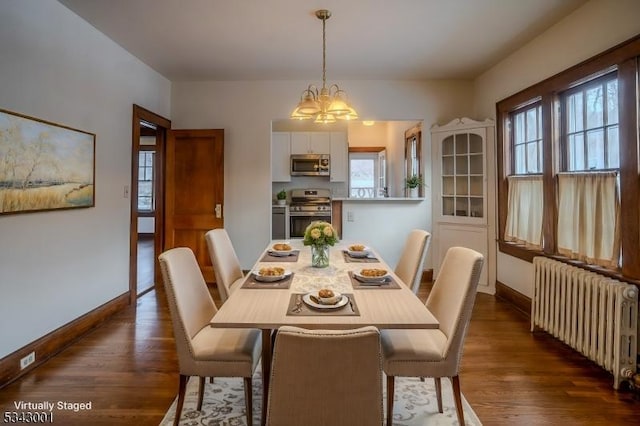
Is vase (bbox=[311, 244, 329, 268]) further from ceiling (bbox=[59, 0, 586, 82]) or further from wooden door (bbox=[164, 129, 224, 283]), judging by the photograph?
wooden door (bbox=[164, 129, 224, 283])

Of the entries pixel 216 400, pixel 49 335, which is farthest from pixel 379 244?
pixel 49 335

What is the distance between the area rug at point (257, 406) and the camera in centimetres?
194

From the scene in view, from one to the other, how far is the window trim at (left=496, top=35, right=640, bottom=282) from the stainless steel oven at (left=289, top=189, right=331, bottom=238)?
267cm

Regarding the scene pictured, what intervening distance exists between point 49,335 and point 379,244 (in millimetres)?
3656

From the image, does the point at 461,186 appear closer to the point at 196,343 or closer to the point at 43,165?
the point at 196,343

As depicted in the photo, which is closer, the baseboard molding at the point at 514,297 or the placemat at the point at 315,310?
the placemat at the point at 315,310

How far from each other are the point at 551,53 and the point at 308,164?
12.1 ft

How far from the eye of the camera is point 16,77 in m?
2.39

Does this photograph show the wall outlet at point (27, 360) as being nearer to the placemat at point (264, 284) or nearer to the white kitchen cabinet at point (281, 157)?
the placemat at point (264, 284)

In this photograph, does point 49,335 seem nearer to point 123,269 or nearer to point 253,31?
point 123,269

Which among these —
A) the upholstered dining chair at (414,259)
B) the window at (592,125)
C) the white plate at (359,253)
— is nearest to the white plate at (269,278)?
the white plate at (359,253)

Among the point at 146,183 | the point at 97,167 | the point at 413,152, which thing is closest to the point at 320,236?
the point at 97,167

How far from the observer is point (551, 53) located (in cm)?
325

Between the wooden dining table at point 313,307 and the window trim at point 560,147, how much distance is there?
1.66 metres
